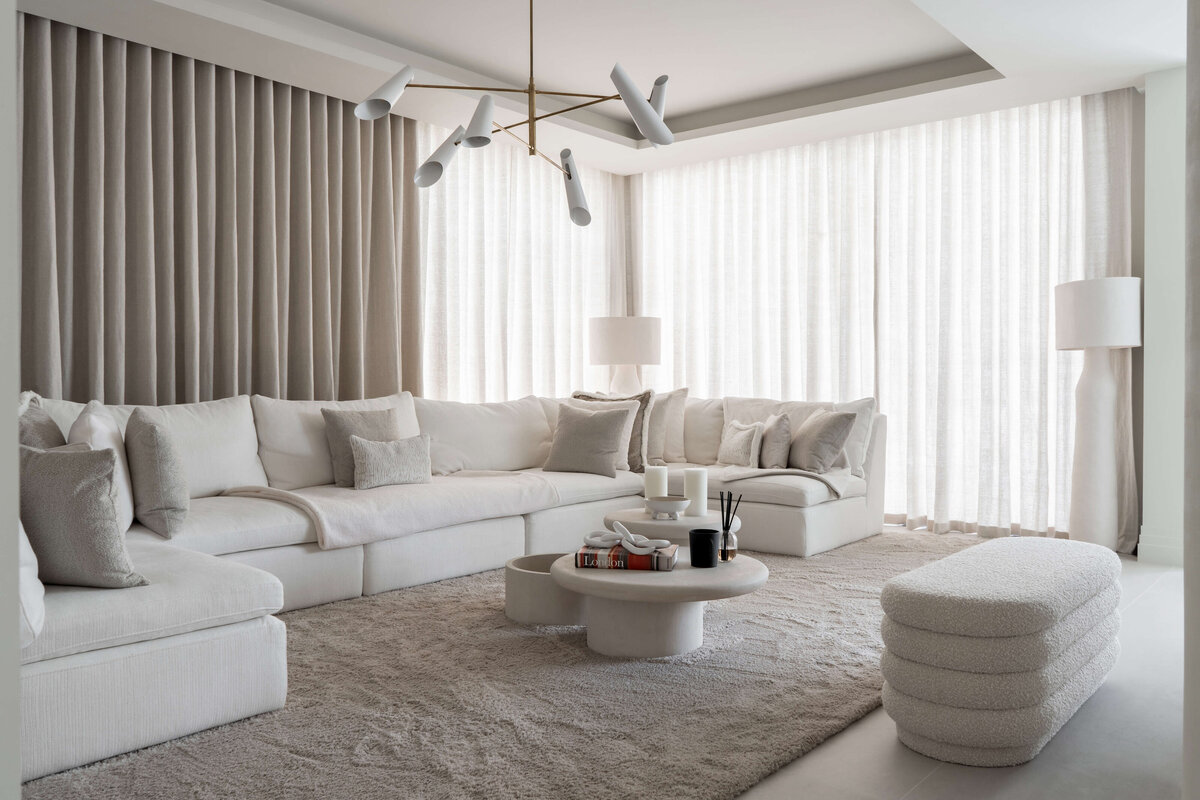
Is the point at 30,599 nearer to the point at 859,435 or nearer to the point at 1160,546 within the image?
the point at 859,435

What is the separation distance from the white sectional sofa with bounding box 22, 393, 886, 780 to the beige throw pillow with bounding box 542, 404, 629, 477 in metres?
0.10

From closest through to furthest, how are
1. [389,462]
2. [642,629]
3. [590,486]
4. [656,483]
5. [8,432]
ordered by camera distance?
[8,432], [642,629], [656,483], [389,462], [590,486]

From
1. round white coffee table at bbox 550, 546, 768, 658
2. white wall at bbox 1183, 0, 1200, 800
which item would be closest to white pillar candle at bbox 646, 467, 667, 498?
round white coffee table at bbox 550, 546, 768, 658

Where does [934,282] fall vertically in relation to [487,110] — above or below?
below

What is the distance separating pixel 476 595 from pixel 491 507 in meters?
0.60

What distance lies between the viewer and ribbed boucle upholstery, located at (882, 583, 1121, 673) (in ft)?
6.89

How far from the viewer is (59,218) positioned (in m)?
3.98

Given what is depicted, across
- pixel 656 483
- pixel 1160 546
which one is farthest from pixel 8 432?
pixel 1160 546

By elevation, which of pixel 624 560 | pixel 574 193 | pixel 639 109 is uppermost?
pixel 639 109

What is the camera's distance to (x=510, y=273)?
622 centimetres

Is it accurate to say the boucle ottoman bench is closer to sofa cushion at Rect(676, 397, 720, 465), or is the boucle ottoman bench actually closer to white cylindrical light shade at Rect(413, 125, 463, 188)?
white cylindrical light shade at Rect(413, 125, 463, 188)

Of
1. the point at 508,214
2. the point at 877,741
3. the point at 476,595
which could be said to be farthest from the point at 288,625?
the point at 508,214

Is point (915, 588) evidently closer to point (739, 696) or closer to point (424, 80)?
point (739, 696)

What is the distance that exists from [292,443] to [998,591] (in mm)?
3209
